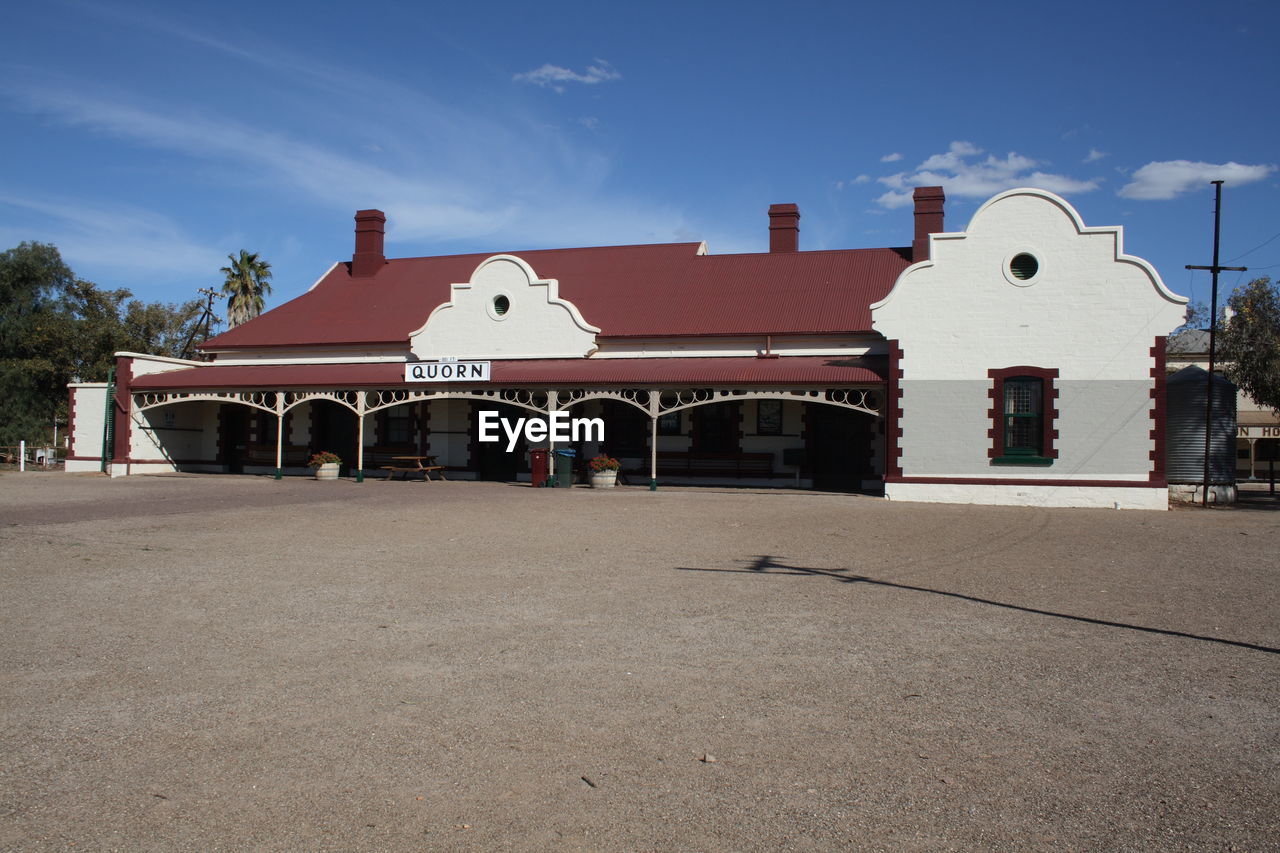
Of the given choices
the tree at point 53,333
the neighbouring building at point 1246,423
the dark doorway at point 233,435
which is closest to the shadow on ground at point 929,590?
the dark doorway at point 233,435

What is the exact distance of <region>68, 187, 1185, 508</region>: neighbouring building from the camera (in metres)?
20.0

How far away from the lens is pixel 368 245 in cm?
3325

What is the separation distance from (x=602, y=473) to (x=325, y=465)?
8054 mm

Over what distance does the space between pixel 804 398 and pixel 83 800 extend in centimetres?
1851

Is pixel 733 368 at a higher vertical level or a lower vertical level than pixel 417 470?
higher

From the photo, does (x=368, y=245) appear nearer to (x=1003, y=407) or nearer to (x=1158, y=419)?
(x=1003, y=407)

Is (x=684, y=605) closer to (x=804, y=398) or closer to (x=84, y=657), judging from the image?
(x=84, y=657)

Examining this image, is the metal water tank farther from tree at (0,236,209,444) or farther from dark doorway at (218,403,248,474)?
tree at (0,236,209,444)

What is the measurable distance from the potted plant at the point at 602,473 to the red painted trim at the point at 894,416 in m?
6.42

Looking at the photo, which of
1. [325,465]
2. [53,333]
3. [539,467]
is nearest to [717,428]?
[539,467]

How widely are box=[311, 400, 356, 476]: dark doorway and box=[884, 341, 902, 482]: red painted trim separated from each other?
15.7 meters

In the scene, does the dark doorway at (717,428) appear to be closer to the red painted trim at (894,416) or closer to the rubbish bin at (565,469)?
the rubbish bin at (565,469)

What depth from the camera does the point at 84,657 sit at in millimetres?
6340

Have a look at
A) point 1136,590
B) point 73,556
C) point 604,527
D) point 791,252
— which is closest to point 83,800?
point 73,556
